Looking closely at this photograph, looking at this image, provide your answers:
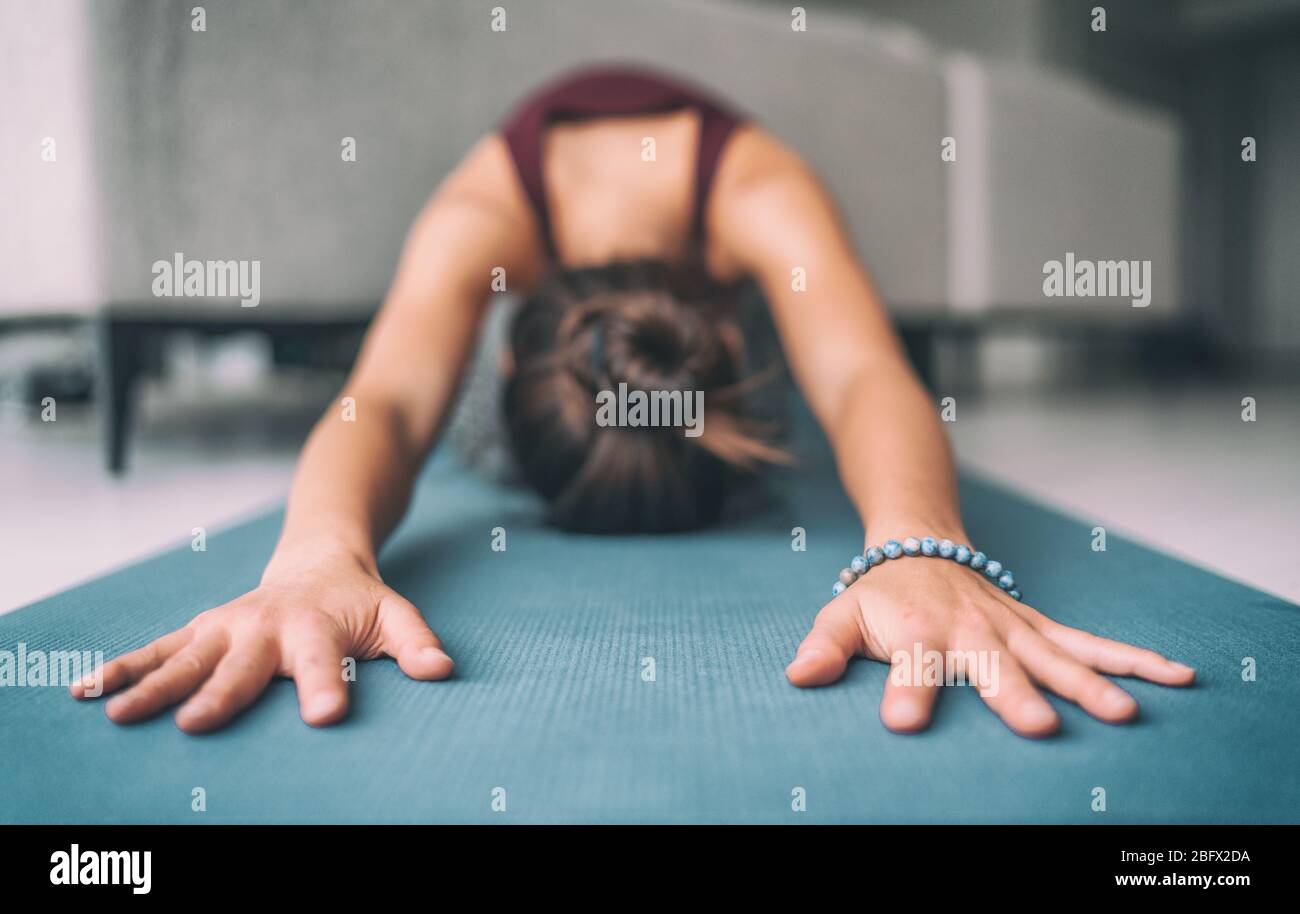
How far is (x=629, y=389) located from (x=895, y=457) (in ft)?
0.98

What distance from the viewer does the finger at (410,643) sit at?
0.62m

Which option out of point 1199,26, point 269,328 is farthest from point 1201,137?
point 269,328

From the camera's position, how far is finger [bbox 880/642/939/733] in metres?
0.53

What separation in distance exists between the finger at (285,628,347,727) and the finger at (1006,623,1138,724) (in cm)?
43

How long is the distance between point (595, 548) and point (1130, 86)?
6366 millimetres

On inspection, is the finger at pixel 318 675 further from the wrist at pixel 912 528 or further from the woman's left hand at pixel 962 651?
the wrist at pixel 912 528

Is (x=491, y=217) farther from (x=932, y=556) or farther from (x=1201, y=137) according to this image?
(x=1201, y=137)

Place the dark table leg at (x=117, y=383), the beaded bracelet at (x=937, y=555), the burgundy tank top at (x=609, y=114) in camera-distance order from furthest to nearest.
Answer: the dark table leg at (x=117, y=383)
the burgundy tank top at (x=609, y=114)
the beaded bracelet at (x=937, y=555)

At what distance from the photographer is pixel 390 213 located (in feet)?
6.01

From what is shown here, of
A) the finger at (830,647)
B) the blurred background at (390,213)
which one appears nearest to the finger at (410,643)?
the finger at (830,647)

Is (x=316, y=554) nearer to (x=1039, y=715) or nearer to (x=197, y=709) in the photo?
(x=197, y=709)

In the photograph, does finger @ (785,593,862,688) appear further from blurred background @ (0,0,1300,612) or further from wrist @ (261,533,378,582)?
blurred background @ (0,0,1300,612)

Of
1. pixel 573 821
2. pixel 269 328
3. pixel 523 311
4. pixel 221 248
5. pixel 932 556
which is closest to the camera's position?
pixel 573 821

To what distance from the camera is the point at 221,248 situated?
165 centimetres
